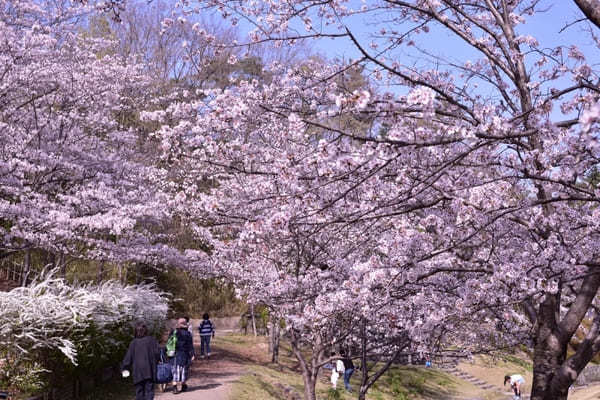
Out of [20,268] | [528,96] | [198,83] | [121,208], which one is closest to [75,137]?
[121,208]

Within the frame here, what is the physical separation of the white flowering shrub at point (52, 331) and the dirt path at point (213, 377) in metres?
1.96

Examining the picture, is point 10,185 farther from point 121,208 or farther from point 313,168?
point 313,168

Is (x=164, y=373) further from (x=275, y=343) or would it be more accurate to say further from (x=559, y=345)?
(x=275, y=343)

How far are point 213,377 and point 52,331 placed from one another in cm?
708

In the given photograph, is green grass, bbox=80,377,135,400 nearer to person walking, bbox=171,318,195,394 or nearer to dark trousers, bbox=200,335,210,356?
person walking, bbox=171,318,195,394

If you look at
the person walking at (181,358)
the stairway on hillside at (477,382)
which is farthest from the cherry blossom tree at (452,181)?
the stairway on hillside at (477,382)

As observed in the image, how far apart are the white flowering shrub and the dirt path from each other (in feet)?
6.44

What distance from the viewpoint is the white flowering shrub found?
8.94 m

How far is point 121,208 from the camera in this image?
13477 mm

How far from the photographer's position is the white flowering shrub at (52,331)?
29.3 feet

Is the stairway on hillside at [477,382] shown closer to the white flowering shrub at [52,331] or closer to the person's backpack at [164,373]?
the person's backpack at [164,373]

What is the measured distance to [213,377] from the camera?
15.8 metres

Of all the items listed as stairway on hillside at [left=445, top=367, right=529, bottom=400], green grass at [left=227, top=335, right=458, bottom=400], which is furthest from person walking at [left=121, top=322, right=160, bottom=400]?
stairway on hillside at [left=445, top=367, right=529, bottom=400]

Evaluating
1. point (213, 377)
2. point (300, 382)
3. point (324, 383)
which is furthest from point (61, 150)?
point (324, 383)
